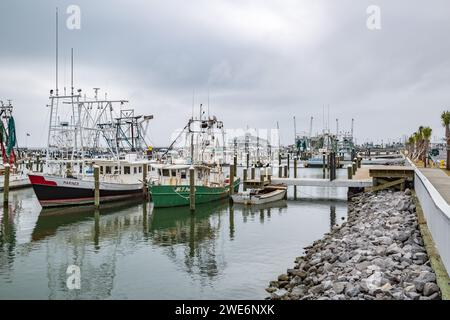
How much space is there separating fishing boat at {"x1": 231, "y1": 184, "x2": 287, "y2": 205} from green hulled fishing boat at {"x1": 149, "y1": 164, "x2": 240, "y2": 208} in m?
2.00

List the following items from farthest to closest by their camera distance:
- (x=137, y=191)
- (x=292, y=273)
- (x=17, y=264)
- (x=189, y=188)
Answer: (x=137, y=191), (x=189, y=188), (x=17, y=264), (x=292, y=273)

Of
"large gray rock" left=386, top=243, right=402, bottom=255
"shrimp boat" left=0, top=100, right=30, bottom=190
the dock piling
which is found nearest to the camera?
"large gray rock" left=386, top=243, right=402, bottom=255

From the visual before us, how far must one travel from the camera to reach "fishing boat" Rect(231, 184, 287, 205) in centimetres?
3188

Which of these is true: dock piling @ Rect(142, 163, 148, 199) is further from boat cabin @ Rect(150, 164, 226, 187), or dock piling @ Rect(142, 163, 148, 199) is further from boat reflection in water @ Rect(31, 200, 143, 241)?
boat cabin @ Rect(150, 164, 226, 187)

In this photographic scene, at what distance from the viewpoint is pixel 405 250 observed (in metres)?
12.4

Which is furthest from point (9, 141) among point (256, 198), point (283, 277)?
point (283, 277)

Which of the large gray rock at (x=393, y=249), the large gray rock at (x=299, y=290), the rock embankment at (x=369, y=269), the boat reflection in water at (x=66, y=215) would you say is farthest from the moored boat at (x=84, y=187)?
the large gray rock at (x=393, y=249)

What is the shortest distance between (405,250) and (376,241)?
6.21ft

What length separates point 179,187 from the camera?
100 feet

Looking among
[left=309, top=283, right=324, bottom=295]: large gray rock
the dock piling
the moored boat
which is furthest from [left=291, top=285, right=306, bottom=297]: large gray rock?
the dock piling

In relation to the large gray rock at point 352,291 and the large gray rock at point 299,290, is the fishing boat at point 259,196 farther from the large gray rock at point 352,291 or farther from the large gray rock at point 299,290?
the large gray rock at point 352,291

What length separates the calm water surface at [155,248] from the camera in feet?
45.9
